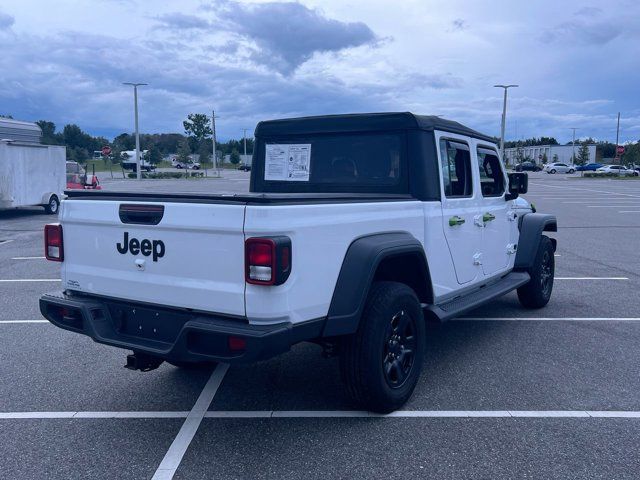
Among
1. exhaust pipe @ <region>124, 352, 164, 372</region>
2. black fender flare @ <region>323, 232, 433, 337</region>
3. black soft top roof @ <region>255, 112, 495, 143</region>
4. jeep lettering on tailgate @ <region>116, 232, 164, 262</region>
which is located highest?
black soft top roof @ <region>255, 112, 495, 143</region>

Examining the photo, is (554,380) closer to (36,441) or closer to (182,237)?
(182,237)

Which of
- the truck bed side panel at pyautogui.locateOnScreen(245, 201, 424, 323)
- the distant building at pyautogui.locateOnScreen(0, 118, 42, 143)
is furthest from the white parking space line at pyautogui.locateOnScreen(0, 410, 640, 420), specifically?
the distant building at pyautogui.locateOnScreen(0, 118, 42, 143)

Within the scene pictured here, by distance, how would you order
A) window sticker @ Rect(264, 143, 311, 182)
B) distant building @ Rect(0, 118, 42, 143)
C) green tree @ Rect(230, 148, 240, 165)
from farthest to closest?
1. green tree @ Rect(230, 148, 240, 165)
2. distant building @ Rect(0, 118, 42, 143)
3. window sticker @ Rect(264, 143, 311, 182)

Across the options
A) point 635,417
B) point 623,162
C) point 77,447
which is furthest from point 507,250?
point 623,162

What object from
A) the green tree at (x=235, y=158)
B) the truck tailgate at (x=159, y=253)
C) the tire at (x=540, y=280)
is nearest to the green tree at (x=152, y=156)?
the green tree at (x=235, y=158)

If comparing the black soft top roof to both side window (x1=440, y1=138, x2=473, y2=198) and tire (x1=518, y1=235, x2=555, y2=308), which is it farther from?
tire (x1=518, y1=235, x2=555, y2=308)

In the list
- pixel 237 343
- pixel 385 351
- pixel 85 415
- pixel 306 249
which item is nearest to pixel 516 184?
pixel 385 351

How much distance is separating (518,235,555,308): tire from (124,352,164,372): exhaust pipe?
4.42 m

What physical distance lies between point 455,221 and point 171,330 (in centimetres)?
253

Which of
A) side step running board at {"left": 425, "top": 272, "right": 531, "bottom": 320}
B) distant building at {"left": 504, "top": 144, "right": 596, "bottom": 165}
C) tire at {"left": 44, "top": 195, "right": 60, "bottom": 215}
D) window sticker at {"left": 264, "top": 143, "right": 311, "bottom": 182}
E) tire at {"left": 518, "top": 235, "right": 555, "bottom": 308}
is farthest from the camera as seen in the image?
distant building at {"left": 504, "top": 144, "right": 596, "bottom": 165}

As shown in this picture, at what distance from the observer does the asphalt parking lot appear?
3738 millimetres

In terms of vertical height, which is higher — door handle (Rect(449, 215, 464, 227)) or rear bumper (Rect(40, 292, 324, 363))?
door handle (Rect(449, 215, 464, 227))

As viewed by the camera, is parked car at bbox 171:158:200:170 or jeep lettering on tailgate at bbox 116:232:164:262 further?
parked car at bbox 171:158:200:170

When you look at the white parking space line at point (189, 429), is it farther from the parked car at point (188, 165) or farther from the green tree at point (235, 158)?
the green tree at point (235, 158)
